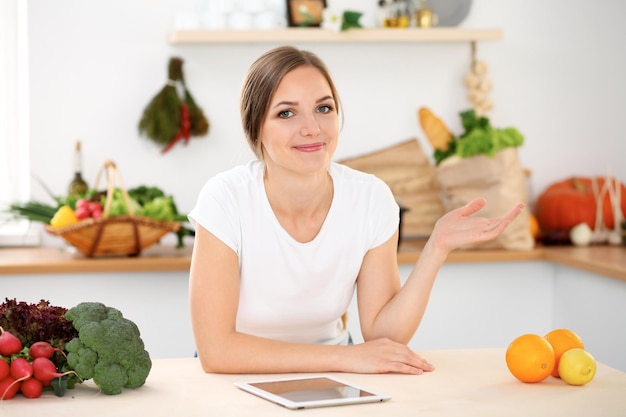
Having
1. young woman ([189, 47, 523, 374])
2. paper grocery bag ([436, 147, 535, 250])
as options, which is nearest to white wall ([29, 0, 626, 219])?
paper grocery bag ([436, 147, 535, 250])

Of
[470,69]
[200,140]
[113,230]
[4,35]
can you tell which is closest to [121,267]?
[113,230]

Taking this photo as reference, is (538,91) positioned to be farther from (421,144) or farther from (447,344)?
(447,344)

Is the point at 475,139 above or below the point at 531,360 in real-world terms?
above

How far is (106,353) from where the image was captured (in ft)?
5.57

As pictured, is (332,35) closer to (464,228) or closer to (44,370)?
(464,228)

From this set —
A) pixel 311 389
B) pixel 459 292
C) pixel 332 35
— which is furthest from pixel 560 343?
pixel 332 35

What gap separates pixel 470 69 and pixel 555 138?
50 centimetres

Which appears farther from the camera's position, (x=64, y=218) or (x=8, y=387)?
(x=64, y=218)

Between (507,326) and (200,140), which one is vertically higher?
(200,140)

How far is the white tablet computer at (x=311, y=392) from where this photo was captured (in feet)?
5.36

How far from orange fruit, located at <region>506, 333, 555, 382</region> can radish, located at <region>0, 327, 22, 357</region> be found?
881mm

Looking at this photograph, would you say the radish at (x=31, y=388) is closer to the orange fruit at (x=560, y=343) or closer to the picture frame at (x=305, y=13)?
the orange fruit at (x=560, y=343)

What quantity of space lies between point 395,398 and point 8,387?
0.66 meters

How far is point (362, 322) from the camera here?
233cm
